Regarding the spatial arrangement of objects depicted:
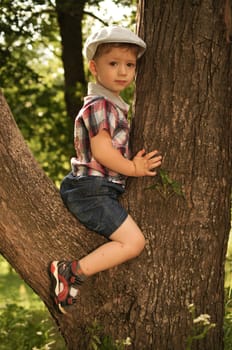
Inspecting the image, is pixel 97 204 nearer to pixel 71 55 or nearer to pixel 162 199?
pixel 162 199

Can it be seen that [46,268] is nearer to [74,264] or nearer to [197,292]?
[74,264]

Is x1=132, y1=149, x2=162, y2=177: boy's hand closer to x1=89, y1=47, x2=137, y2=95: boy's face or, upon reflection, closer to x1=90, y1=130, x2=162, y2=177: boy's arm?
x1=90, y1=130, x2=162, y2=177: boy's arm

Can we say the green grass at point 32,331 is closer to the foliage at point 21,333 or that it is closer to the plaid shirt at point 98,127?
the foliage at point 21,333

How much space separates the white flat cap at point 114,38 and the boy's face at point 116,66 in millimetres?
72

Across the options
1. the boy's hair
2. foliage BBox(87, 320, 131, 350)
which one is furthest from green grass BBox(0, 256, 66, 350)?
the boy's hair

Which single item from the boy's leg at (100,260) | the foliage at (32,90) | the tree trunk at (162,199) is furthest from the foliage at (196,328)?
the foliage at (32,90)

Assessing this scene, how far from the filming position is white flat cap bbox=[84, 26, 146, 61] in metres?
4.39

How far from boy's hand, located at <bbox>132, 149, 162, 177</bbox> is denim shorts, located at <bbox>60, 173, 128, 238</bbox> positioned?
0.19 meters

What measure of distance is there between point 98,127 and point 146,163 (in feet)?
1.12

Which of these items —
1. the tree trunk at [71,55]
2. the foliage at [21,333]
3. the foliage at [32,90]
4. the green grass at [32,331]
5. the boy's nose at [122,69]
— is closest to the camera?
the boy's nose at [122,69]

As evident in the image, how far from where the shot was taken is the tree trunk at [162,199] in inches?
178

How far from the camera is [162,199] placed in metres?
4.52

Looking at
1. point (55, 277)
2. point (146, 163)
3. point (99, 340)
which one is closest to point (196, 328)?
point (99, 340)

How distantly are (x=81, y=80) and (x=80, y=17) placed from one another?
2.65ft
